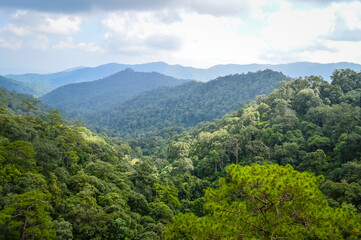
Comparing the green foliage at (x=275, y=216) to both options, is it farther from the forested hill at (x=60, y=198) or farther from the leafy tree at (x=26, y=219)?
the forested hill at (x=60, y=198)

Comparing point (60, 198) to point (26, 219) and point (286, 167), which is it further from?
point (286, 167)

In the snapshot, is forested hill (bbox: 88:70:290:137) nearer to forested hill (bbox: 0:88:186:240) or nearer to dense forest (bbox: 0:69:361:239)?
dense forest (bbox: 0:69:361:239)

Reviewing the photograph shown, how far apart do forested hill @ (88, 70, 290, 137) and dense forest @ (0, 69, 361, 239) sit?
7847cm

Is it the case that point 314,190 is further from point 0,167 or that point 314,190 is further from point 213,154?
point 213,154

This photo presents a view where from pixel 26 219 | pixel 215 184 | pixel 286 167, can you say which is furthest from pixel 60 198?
pixel 215 184

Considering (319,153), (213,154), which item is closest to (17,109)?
(213,154)

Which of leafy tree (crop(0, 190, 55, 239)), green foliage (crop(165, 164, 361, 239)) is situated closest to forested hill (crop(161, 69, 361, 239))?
green foliage (crop(165, 164, 361, 239))

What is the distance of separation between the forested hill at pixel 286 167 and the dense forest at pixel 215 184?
0.04 meters

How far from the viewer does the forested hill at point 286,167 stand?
8102 mm

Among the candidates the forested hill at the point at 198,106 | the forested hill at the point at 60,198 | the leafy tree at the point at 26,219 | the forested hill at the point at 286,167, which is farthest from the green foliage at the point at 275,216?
the forested hill at the point at 198,106

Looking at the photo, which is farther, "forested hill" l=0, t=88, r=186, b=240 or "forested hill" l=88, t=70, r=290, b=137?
"forested hill" l=88, t=70, r=290, b=137

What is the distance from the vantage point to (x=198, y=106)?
450 ft

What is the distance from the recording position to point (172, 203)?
25.0 meters

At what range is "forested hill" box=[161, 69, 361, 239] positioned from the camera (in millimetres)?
8102
